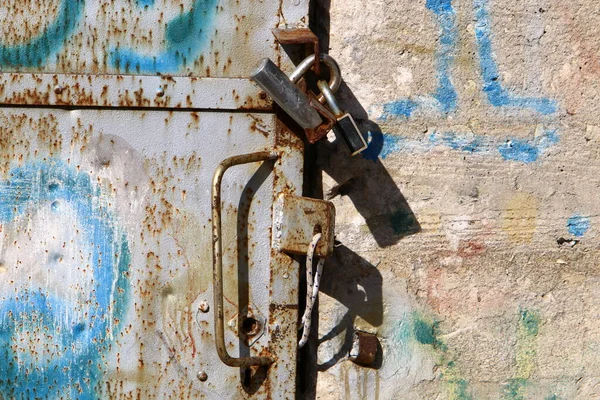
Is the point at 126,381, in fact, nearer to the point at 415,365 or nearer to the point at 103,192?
the point at 103,192

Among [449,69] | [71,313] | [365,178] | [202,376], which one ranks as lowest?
[202,376]

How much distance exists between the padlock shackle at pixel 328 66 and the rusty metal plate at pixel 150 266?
0.33ft

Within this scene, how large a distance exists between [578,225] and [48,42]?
111 cm

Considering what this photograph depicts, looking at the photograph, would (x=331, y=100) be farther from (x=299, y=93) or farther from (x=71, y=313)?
(x=71, y=313)

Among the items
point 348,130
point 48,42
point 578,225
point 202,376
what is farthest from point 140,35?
point 578,225

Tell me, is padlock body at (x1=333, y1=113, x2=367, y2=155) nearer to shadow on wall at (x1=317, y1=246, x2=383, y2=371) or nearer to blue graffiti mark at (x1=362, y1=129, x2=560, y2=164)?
blue graffiti mark at (x1=362, y1=129, x2=560, y2=164)

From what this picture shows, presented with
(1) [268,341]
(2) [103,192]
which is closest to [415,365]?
(1) [268,341]

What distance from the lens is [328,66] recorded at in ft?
4.29

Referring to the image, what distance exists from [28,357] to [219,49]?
0.69 meters

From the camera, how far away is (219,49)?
1.33 metres

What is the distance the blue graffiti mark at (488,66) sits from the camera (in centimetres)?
139

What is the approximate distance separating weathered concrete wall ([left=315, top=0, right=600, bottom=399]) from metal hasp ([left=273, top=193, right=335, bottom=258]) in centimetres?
11

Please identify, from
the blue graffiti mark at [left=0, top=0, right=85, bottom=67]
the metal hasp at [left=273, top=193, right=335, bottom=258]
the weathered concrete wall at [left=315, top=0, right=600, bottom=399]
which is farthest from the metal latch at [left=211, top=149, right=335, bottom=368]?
the blue graffiti mark at [left=0, top=0, right=85, bottom=67]

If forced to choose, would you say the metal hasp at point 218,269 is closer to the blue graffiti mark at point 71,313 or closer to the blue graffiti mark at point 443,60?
the blue graffiti mark at point 71,313
